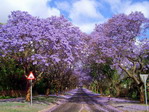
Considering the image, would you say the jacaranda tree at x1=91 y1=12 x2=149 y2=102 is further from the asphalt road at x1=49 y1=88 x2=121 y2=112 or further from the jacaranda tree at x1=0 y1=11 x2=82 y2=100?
the asphalt road at x1=49 y1=88 x2=121 y2=112

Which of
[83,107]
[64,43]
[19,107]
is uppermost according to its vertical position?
[64,43]

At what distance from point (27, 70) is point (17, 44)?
18.2ft

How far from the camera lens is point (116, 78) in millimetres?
47312

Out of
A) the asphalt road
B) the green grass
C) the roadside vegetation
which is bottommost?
the asphalt road

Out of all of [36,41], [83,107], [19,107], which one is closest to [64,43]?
[36,41]

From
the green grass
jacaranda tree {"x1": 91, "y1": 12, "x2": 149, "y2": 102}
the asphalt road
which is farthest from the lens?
jacaranda tree {"x1": 91, "y1": 12, "x2": 149, "y2": 102}

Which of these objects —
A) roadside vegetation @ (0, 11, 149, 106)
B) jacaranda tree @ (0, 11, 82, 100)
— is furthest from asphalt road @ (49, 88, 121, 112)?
jacaranda tree @ (0, 11, 82, 100)

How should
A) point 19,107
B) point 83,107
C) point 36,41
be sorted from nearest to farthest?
1. point 19,107
2. point 36,41
3. point 83,107

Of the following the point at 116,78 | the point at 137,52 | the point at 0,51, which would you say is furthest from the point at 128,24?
the point at 116,78

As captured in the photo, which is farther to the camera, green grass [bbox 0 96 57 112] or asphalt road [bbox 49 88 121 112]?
asphalt road [bbox 49 88 121 112]

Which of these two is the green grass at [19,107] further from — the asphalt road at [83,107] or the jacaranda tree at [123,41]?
the jacaranda tree at [123,41]

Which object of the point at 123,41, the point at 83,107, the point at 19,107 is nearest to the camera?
the point at 19,107

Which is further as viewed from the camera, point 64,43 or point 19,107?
point 64,43

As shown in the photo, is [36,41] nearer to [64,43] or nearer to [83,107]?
[64,43]
